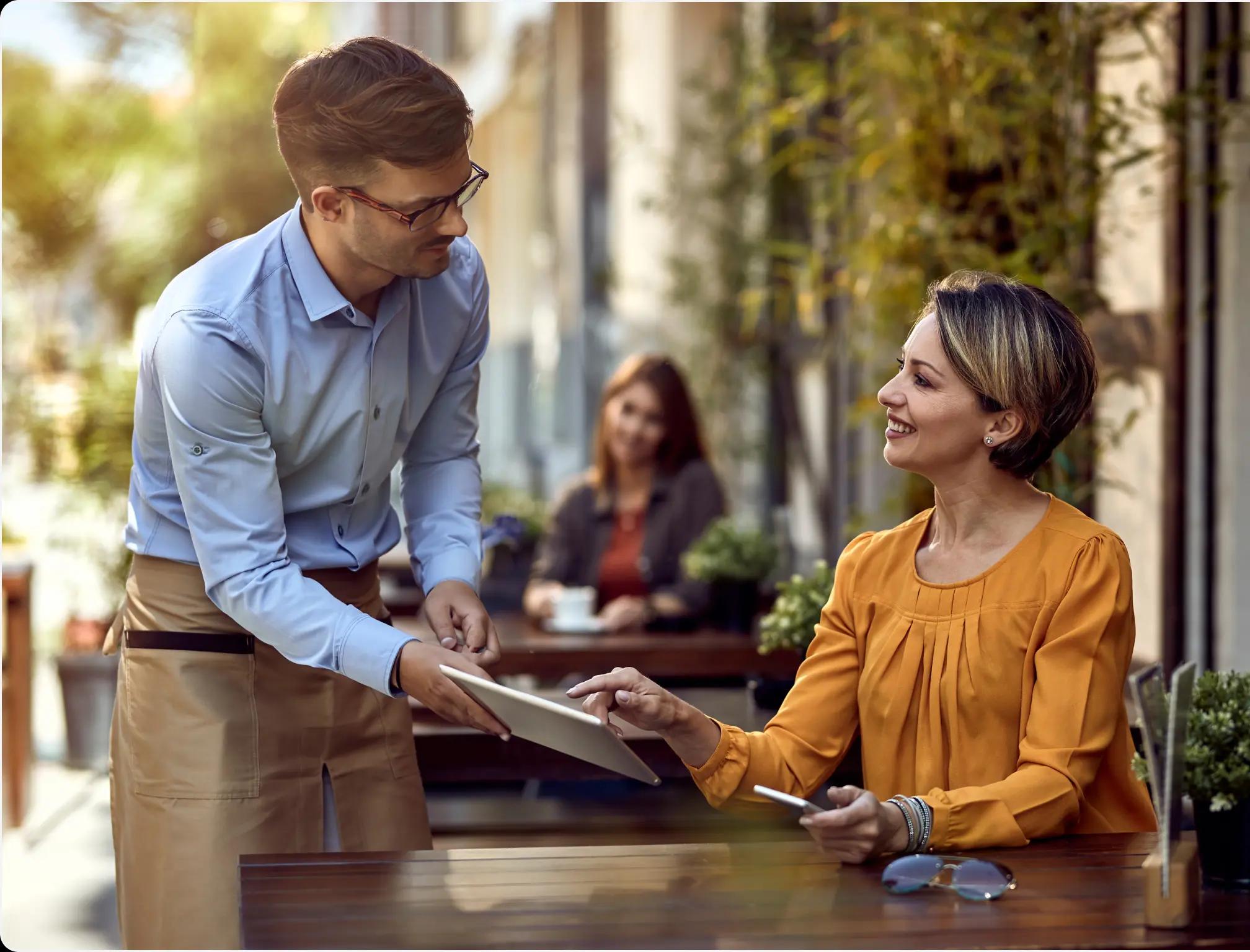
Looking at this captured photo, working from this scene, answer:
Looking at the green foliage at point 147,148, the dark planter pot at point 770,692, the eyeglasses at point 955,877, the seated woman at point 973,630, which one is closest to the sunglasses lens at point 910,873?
the eyeglasses at point 955,877

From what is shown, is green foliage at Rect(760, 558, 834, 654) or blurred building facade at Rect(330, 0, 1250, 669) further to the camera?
blurred building facade at Rect(330, 0, 1250, 669)

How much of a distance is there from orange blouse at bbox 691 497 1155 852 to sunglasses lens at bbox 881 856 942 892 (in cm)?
12

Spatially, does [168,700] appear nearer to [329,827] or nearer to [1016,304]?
[329,827]

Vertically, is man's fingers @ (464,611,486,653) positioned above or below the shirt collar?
below

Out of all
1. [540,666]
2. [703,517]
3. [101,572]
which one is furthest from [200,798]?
[101,572]

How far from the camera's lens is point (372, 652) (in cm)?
184

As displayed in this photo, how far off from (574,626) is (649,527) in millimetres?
890

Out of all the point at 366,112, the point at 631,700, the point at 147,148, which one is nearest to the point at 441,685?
the point at 631,700

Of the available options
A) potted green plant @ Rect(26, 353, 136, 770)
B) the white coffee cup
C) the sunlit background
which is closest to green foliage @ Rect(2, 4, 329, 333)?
the sunlit background

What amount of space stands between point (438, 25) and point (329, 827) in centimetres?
1451

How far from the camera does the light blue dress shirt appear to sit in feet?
6.14

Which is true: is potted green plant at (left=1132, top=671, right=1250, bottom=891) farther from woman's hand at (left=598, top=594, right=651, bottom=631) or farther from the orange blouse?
woman's hand at (left=598, top=594, right=651, bottom=631)

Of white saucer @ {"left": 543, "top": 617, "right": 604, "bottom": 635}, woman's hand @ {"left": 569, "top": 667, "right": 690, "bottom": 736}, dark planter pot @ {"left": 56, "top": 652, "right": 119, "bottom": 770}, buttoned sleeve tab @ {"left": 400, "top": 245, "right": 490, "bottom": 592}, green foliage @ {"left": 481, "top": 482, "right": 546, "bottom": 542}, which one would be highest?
buttoned sleeve tab @ {"left": 400, "top": 245, "right": 490, "bottom": 592}

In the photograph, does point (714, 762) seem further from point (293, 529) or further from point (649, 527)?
point (649, 527)
